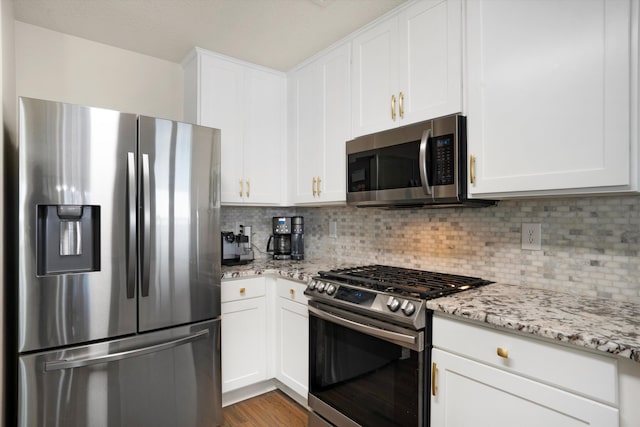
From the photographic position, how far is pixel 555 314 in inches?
49.4

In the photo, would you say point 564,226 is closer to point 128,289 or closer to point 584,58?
point 584,58

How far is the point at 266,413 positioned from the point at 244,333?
1.71ft

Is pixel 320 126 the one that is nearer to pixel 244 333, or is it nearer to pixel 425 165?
pixel 425 165

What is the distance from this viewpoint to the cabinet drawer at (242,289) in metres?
2.26

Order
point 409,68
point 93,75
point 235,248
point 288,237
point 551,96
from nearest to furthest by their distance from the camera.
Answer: point 551,96, point 409,68, point 93,75, point 235,248, point 288,237

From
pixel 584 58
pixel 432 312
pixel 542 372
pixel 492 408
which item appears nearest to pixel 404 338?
pixel 432 312

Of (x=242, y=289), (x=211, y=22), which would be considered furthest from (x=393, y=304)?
(x=211, y=22)

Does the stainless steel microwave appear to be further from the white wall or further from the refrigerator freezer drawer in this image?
the white wall

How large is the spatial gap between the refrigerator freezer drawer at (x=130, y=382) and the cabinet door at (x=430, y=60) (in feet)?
5.53

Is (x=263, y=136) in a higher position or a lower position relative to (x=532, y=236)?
higher

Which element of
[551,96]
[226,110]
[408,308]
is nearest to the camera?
[551,96]

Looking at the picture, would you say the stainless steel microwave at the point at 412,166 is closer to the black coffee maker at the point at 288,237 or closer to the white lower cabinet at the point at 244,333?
the black coffee maker at the point at 288,237

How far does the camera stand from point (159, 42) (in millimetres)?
2398

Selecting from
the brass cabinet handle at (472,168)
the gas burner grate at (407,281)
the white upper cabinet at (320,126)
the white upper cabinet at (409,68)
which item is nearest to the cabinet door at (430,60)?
the white upper cabinet at (409,68)
